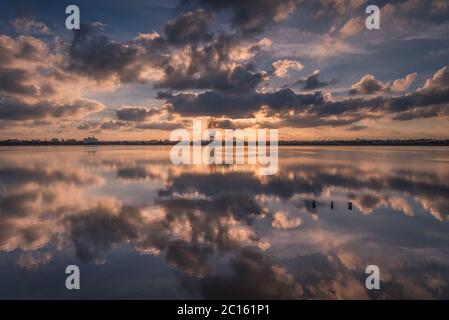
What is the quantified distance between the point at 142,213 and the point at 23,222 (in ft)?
22.2

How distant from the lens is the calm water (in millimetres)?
10297

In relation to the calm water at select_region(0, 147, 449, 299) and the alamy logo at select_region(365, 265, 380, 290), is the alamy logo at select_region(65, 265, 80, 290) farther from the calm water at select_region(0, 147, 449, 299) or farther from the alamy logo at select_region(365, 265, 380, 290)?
the alamy logo at select_region(365, 265, 380, 290)

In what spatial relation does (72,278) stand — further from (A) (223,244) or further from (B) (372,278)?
(B) (372,278)

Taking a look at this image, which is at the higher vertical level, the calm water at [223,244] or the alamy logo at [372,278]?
the calm water at [223,244]

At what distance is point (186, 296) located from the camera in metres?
9.70

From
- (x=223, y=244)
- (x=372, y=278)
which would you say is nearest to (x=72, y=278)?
(x=223, y=244)

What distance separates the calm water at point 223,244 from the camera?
10.3 metres

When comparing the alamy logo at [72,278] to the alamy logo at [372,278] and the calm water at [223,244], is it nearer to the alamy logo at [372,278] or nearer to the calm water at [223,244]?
the calm water at [223,244]

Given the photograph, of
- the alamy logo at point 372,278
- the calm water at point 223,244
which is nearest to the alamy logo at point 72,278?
the calm water at point 223,244

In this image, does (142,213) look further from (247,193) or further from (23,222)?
(247,193)

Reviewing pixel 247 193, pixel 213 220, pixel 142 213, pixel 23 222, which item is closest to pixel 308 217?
pixel 213 220

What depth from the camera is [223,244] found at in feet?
45.9

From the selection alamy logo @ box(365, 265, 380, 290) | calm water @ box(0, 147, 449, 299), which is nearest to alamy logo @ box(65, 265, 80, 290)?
calm water @ box(0, 147, 449, 299)
